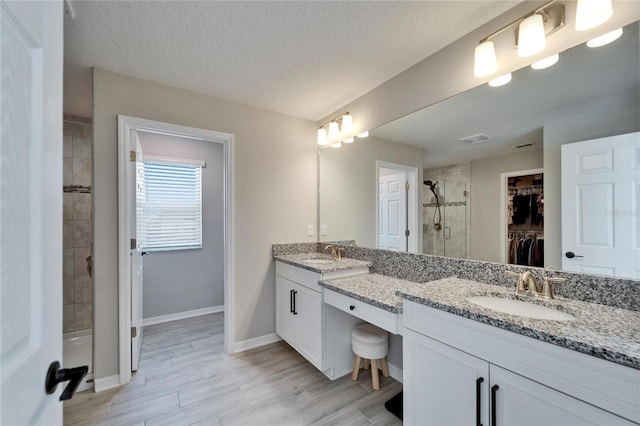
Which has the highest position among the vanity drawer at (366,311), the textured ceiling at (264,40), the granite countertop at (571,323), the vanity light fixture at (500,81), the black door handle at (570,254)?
the textured ceiling at (264,40)

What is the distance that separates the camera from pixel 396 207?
2264 millimetres

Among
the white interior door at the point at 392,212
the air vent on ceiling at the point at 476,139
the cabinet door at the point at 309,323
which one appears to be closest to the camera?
the air vent on ceiling at the point at 476,139

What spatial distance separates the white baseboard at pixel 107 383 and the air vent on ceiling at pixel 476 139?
10.0 feet

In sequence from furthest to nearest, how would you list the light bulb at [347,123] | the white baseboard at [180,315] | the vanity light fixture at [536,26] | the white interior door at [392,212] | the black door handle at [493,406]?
the white baseboard at [180,315] → the light bulb at [347,123] → the white interior door at [392,212] → the vanity light fixture at [536,26] → the black door handle at [493,406]

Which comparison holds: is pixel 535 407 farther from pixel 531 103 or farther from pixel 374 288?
pixel 531 103

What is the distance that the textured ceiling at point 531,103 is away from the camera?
3.76 feet

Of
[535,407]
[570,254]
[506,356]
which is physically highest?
[570,254]

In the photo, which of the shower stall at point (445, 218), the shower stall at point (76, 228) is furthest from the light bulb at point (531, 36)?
the shower stall at point (76, 228)

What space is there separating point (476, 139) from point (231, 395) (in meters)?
2.41

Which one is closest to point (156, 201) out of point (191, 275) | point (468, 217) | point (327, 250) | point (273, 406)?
point (191, 275)

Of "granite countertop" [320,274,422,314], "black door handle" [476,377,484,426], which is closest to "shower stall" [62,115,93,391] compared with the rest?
"granite countertop" [320,274,422,314]

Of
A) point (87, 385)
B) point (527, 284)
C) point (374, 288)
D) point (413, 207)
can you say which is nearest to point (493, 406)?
point (527, 284)

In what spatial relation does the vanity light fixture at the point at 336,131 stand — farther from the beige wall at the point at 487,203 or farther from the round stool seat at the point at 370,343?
the round stool seat at the point at 370,343

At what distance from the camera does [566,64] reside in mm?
1289
